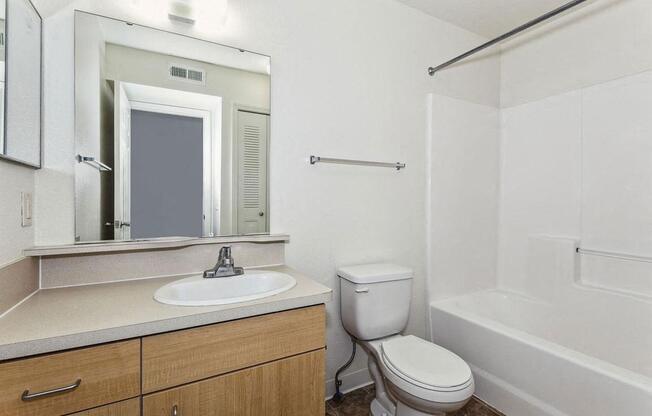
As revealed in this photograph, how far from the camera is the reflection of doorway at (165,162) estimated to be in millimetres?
1354

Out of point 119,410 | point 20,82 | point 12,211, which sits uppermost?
point 20,82

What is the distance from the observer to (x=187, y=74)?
1.46m

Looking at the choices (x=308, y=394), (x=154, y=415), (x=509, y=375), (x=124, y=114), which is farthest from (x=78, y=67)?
(x=509, y=375)

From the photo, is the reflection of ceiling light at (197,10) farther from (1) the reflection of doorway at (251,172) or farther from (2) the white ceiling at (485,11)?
(2) the white ceiling at (485,11)

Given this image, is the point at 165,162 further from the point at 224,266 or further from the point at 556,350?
the point at 556,350

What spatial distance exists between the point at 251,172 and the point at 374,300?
3.06 ft

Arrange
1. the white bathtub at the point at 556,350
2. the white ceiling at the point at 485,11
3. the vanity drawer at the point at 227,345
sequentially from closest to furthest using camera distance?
the vanity drawer at the point at 227,345 → the white bathtub at the point at 556,350 → the white ceiling at the point at 485,11

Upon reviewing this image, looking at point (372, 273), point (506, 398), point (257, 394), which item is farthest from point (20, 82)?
point (506, 398)

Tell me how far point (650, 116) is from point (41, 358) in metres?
2.87

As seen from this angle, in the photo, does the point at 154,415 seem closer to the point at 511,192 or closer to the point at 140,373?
the point at 140,373

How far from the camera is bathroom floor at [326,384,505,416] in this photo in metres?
1.73

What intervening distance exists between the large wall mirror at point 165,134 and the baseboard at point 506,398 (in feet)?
4.95

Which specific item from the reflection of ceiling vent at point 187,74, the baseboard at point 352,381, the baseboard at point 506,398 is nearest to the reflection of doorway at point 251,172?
the reflection of ceiling vent at point 187,74

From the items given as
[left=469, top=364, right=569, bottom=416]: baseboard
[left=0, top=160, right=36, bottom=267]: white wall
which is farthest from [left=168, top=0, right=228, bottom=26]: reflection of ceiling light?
[left=469, top=364, right=569, bottom=416]: baseboard
